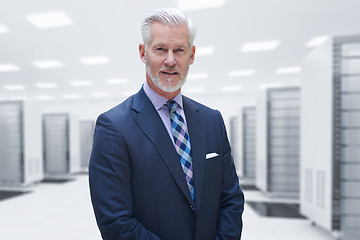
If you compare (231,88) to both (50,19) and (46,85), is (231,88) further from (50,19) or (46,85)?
(46,85)

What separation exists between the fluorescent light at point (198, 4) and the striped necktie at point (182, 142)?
4.22 m

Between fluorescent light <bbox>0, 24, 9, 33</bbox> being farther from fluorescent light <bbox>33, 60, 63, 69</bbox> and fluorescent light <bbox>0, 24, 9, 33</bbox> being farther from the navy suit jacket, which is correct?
the navy suit jacket

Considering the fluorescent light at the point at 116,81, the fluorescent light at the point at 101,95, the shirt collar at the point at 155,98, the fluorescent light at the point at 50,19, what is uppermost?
the fluorescent light at the point at 50,19

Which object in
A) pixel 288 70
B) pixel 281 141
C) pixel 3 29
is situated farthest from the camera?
pixel 288 70

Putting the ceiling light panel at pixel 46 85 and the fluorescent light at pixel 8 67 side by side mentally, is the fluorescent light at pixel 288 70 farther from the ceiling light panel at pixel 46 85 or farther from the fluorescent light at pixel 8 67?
the ceiling light panel at pixel 46 85

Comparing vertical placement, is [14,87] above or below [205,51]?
below

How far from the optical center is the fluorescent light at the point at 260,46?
6.73 meters

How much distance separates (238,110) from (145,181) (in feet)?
19.6

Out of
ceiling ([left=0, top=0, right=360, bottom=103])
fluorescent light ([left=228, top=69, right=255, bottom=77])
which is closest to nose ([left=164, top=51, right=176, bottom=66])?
ceiling ([left=0, top=0, right=360, bottom=103])

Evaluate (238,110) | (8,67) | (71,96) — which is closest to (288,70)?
(238,110)

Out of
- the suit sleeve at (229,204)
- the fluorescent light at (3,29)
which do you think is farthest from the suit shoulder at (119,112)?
the fluorescent light at (3,29)

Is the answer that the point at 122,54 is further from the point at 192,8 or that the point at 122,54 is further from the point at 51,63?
the point at 192,8

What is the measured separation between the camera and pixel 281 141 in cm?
470

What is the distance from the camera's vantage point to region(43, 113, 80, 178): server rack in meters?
7.24
